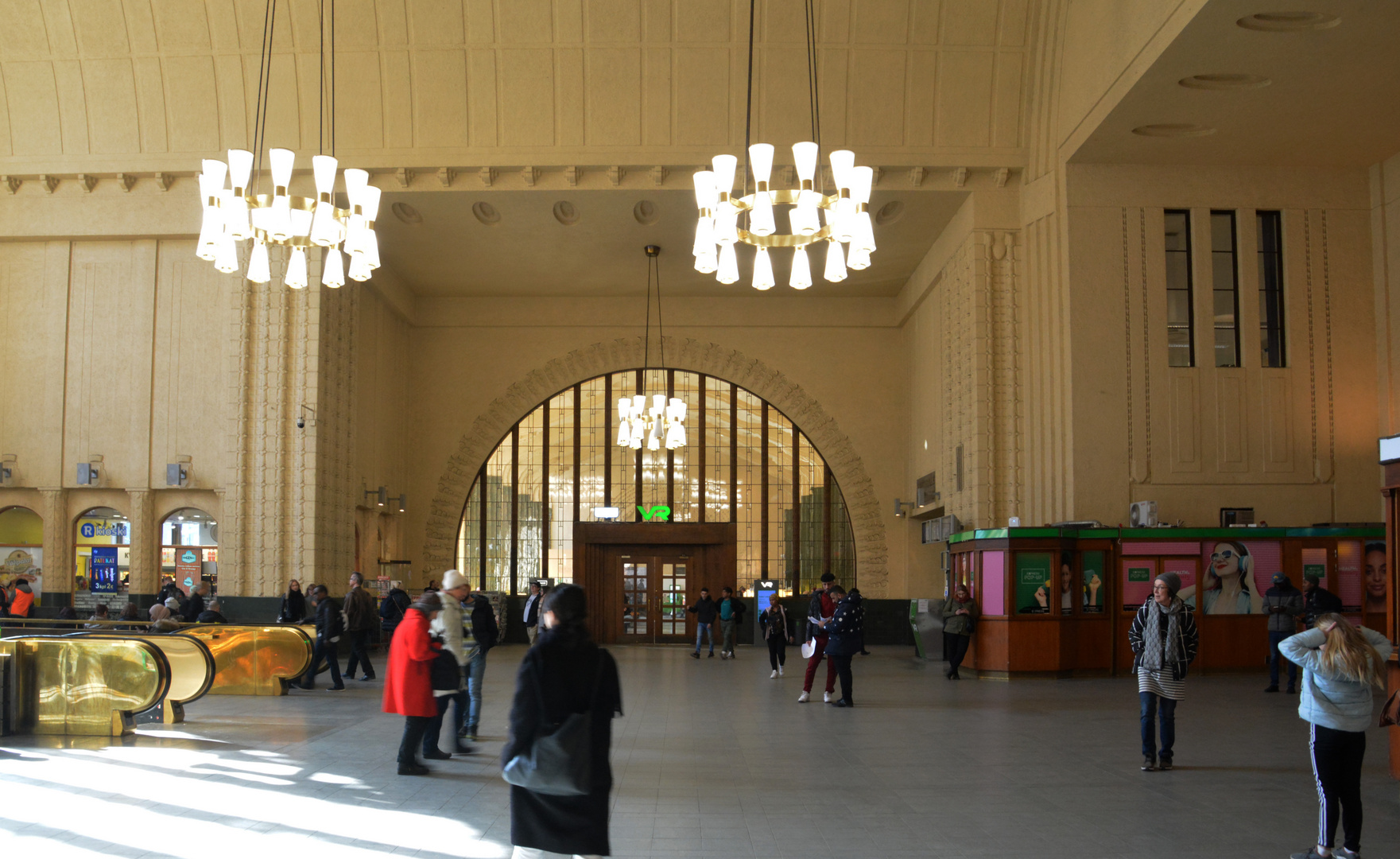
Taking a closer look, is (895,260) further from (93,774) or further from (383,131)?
(93,774)

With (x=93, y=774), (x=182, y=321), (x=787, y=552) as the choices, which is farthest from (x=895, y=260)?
(x=93, y=774)

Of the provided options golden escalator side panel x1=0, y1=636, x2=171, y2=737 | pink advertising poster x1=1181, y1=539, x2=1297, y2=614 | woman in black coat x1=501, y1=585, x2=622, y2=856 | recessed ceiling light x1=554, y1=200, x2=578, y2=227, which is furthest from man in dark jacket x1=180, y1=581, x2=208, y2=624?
pink advertising poster x1=1181, y1=539, x2=1297, y2=614

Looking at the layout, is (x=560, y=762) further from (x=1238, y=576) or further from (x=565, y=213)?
(x=565, y=213)

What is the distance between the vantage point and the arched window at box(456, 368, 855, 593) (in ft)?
80.9

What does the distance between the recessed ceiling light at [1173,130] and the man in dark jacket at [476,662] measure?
1085 cm

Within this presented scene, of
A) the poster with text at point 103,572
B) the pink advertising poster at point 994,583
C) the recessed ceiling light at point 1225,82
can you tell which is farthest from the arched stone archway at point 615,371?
the recessed ceiling light at point 1225,82

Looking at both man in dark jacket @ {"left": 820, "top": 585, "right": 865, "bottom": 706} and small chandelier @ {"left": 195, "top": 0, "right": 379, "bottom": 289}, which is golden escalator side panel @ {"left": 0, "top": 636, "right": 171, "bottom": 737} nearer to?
small chandelier @ {"left": 195, "top": 0, "right": 379, "bottom": 289}

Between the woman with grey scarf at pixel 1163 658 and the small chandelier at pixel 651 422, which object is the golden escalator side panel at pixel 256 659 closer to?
the small chandelier at pixel 651 422

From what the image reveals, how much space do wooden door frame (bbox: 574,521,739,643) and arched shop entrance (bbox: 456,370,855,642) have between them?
0.54 feet

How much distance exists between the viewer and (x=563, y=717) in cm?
440

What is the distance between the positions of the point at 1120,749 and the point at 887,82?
1173 cm

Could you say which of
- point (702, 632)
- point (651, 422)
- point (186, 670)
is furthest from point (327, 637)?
point (651, 422)

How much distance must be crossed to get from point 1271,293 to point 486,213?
12439 mm

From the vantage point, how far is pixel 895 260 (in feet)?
71.0
